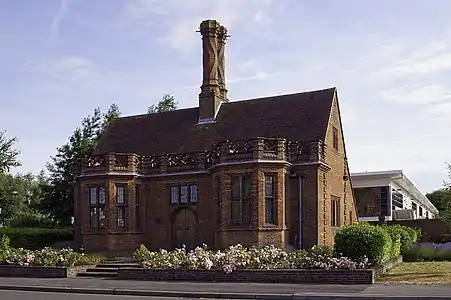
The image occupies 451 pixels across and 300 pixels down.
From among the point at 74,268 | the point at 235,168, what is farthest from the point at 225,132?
the point at 74,268

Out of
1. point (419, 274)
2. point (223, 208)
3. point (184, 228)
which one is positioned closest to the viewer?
point (419, 274)

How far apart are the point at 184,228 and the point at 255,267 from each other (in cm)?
1153

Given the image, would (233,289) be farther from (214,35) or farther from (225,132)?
(214,35)

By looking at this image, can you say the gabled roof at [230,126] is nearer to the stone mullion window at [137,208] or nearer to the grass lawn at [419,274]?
the stone mullion window at [137,208]

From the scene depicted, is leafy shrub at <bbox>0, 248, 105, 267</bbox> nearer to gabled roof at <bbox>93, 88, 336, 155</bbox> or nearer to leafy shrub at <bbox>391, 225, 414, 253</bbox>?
gabled roof at <bbox>93, 88, 336, 155</bbox>

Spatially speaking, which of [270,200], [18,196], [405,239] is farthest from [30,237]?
[18,196]

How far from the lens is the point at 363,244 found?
22781 mm

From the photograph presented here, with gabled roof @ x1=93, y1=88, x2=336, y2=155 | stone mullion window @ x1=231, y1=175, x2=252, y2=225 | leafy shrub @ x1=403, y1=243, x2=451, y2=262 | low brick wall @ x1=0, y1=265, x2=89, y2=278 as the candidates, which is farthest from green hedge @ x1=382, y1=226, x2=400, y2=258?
low brick wall @ x1=0, y1=265, x2=89, y2=278

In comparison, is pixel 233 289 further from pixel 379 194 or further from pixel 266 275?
pixel 379 194

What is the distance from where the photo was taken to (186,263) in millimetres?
24500

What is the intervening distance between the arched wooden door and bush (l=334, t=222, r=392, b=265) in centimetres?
1206

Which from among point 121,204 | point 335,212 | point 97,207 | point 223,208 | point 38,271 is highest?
point 121,204

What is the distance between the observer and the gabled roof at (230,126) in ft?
112

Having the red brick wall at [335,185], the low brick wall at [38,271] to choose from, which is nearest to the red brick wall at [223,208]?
the red brick wall at [335,185]
